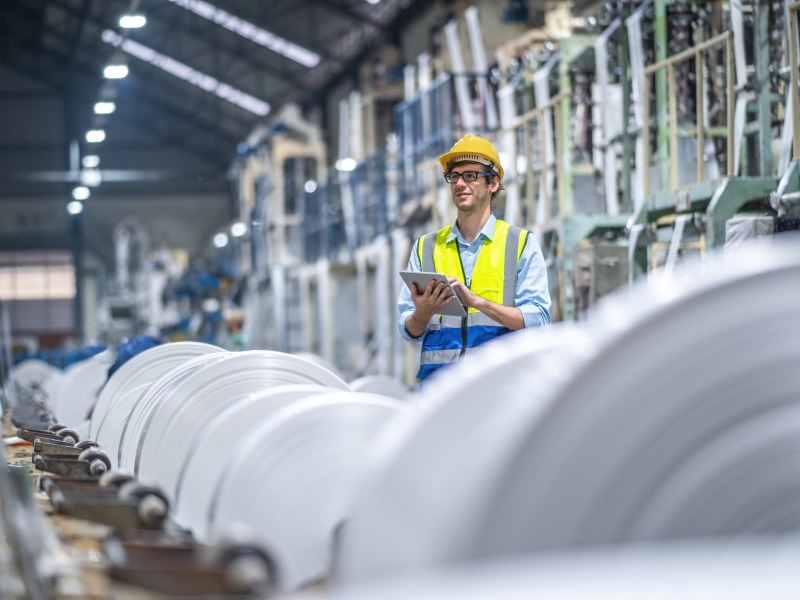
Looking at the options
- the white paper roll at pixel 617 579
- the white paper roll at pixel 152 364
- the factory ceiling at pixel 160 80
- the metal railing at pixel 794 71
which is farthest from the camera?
the factory ceiling at pixel 160 80

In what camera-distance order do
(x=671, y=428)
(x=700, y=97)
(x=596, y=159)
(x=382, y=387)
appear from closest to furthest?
(x=671, y=428) < (x=700, y=97) < (x=382, y=387) < (x=596, y=159)

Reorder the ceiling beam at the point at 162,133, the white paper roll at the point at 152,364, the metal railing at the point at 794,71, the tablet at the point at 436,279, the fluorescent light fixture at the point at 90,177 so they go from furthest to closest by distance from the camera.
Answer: the ceiling beam at the point at 162,133
the fluorescent light fixture at the point at 90,177
the metal railing at the point at 794,71
the white paper roll at the point at 152,364
the tablet at the point at 436,279

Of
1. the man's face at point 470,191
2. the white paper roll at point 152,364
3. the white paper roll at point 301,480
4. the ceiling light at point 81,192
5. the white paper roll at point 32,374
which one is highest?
the ceiling light at point 81,192

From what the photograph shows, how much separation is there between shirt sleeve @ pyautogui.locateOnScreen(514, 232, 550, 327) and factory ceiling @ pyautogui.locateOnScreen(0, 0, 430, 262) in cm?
2545

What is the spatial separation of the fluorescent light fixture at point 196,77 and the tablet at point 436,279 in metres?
32.4

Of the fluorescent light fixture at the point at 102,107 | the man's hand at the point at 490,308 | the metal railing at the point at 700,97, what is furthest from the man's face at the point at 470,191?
the fluorescent light fixture at the point at 102,107

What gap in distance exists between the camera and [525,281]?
485 centimetres

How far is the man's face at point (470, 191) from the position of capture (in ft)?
15.9

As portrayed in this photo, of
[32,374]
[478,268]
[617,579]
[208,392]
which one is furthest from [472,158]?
[32,374]

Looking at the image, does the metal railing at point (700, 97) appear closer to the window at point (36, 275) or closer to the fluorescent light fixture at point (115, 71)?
the fluorescent light fixture at point (115, 71)

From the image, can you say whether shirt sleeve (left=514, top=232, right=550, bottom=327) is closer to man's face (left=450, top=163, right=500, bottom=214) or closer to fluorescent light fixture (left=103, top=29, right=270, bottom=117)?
man's face (left=450, top=163, right=500, bottom=214)

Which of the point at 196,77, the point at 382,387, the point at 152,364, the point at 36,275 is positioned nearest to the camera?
the point at 152,364

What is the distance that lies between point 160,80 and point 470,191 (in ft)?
119

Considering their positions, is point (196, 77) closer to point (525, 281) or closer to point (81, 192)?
point (81, 192)
